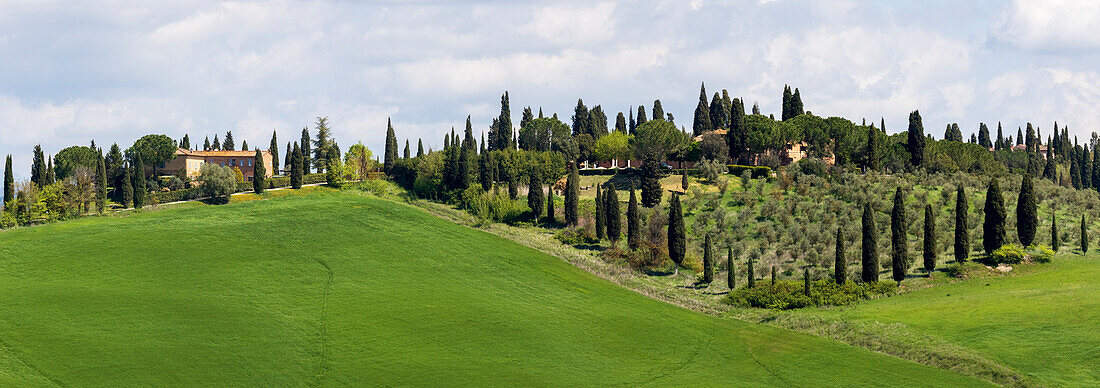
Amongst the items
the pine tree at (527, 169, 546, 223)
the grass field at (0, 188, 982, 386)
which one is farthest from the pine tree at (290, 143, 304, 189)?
the grass field at (0, 188, 982, 386)

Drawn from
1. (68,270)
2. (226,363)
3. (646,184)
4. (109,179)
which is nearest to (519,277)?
(226,363)

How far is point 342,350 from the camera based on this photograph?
4447cm

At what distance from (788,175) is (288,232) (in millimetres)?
68286

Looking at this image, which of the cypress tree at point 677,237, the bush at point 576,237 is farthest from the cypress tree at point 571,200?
the cypress tree at point 677,237

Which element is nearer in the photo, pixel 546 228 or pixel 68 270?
pixel 68 270

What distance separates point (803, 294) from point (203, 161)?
116684mm

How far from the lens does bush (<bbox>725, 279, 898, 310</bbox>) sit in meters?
62.8

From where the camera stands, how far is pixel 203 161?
145375mm

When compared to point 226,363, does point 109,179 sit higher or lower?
higher

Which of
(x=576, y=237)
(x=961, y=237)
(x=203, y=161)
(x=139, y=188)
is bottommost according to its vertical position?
(x=576, y=237)

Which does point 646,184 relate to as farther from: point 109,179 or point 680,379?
point 109,179

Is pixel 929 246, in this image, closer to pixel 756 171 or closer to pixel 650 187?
pixel 650 187

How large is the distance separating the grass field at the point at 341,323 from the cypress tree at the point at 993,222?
29992 millimetres

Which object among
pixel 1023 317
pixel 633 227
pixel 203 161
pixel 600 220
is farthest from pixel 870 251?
pixel 203 161
